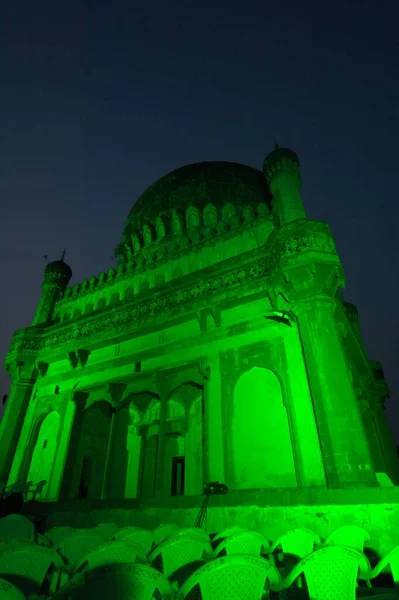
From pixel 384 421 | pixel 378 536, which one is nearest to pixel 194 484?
pixel 378 536

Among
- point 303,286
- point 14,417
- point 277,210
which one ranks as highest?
point 277,210

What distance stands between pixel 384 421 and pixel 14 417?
21.2 meters

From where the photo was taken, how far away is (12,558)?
9.50 ft

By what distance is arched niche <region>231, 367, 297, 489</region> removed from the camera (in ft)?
31.6

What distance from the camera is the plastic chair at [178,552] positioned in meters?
3.71

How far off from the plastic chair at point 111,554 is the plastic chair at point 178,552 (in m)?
0.44

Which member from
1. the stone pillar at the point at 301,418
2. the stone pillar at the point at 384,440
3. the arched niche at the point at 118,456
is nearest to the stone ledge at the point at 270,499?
the stone pillar at the point at 301,418

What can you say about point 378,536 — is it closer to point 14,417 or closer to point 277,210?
point 277,210

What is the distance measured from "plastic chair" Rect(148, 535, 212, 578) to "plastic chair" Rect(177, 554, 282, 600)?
1500 mm

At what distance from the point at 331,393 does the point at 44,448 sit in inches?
512

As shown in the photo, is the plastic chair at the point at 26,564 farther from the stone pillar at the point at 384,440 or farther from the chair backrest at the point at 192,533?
the stone pillar at the point at 384,440

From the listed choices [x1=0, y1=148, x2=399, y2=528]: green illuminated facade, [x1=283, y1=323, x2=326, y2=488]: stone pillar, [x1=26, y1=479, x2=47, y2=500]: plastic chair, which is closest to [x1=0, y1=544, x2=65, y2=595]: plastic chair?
[x1=0, y1=148, x2=399, y2=528]: green illuminated facade

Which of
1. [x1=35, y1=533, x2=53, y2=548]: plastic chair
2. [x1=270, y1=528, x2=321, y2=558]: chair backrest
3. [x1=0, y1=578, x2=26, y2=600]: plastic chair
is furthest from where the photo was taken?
[x1=35, y1=533, x2=53, y2=548]: plastic chair

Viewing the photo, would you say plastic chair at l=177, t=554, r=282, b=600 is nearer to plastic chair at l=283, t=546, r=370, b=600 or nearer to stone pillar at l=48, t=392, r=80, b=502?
plastic chair at l=283, t=546, r=370, b=600
